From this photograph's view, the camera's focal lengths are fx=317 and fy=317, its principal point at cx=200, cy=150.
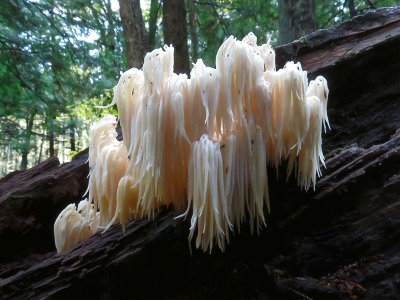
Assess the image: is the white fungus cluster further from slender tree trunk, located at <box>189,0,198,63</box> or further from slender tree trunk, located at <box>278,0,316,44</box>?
slender tree trunk, located at <box>189,0,198,63</box>

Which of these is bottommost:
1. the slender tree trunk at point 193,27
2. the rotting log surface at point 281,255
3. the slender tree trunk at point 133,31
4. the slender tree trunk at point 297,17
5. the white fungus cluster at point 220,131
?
the rotting log surface at point 281,255

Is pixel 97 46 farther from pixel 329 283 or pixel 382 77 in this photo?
pixel 329 283

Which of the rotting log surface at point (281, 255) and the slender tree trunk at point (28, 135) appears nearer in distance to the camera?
the rotting log surface at point (281, 255)

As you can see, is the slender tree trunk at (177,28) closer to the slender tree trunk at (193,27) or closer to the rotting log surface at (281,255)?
the slender tree trunk at (193,27)

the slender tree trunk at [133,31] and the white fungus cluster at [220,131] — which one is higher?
the slender tree trunk at [133,31]

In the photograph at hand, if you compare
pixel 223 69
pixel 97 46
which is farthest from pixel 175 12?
pixel 223 69

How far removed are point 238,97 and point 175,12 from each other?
4.86 meters

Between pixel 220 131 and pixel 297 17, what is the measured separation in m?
4.04

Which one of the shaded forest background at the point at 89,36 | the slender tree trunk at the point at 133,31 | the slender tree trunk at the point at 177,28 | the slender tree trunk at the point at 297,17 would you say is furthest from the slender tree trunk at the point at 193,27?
the slender tree trunk at the point at 297,17

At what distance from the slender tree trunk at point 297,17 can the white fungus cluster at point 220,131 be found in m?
3.53

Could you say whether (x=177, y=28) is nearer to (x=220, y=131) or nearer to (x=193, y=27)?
(x=193, y=27)

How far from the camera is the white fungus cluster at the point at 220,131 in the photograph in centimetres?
199

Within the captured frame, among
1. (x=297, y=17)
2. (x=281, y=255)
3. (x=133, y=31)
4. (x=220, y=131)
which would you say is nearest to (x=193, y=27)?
(x=133, y=31)

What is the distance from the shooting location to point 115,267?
7.85 feet
